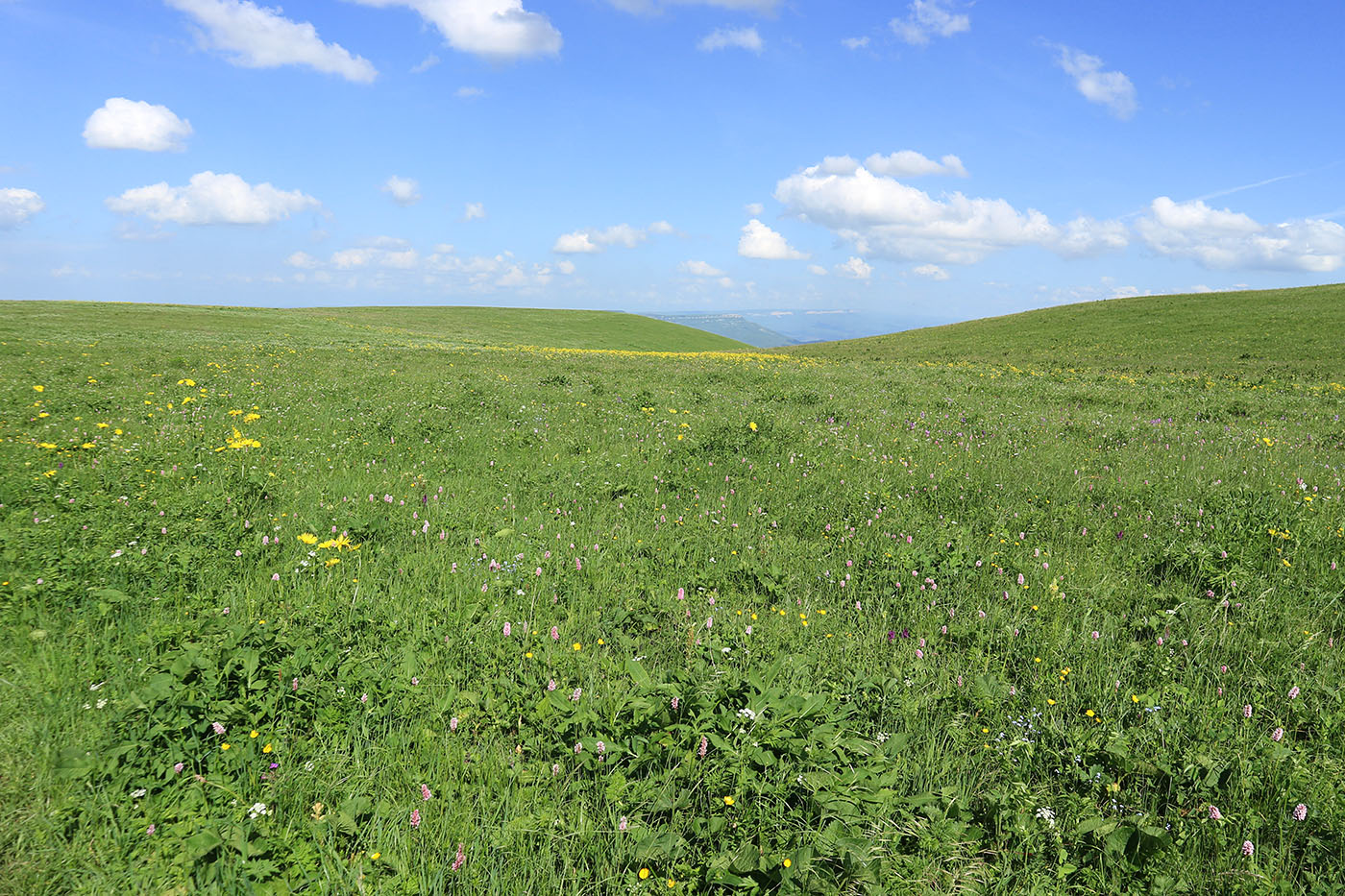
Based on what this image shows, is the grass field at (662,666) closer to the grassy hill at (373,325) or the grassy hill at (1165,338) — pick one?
the grassy hill at (1165,338)

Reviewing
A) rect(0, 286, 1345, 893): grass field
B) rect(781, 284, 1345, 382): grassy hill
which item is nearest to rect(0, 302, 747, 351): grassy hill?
rect(781, 284, 1345, 382): grassy hill

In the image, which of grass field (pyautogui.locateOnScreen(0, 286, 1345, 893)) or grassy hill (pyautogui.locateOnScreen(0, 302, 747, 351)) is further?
grassy hill (pyautogui.locateOnScreen(0, 302, 747, 351))

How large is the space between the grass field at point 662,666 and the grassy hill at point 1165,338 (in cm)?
3061

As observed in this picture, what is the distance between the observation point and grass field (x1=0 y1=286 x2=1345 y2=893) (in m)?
2.67

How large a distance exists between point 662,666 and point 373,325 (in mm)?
68327

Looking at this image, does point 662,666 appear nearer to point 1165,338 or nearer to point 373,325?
point 1165,338

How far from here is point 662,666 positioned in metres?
4.20

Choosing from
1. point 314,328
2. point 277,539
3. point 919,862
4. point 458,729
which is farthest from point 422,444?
point 314,328

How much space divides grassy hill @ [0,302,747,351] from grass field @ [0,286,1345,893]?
1577 inches

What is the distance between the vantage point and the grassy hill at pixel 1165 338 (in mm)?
33125

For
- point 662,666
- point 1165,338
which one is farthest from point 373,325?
point 1165,338

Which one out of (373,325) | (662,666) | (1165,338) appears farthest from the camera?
(373,325)

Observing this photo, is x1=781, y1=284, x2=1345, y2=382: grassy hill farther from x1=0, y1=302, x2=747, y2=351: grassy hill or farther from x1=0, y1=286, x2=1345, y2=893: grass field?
x1=0, y1=286, x2=1345, y2=893: grass field

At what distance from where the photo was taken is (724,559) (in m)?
5.84
